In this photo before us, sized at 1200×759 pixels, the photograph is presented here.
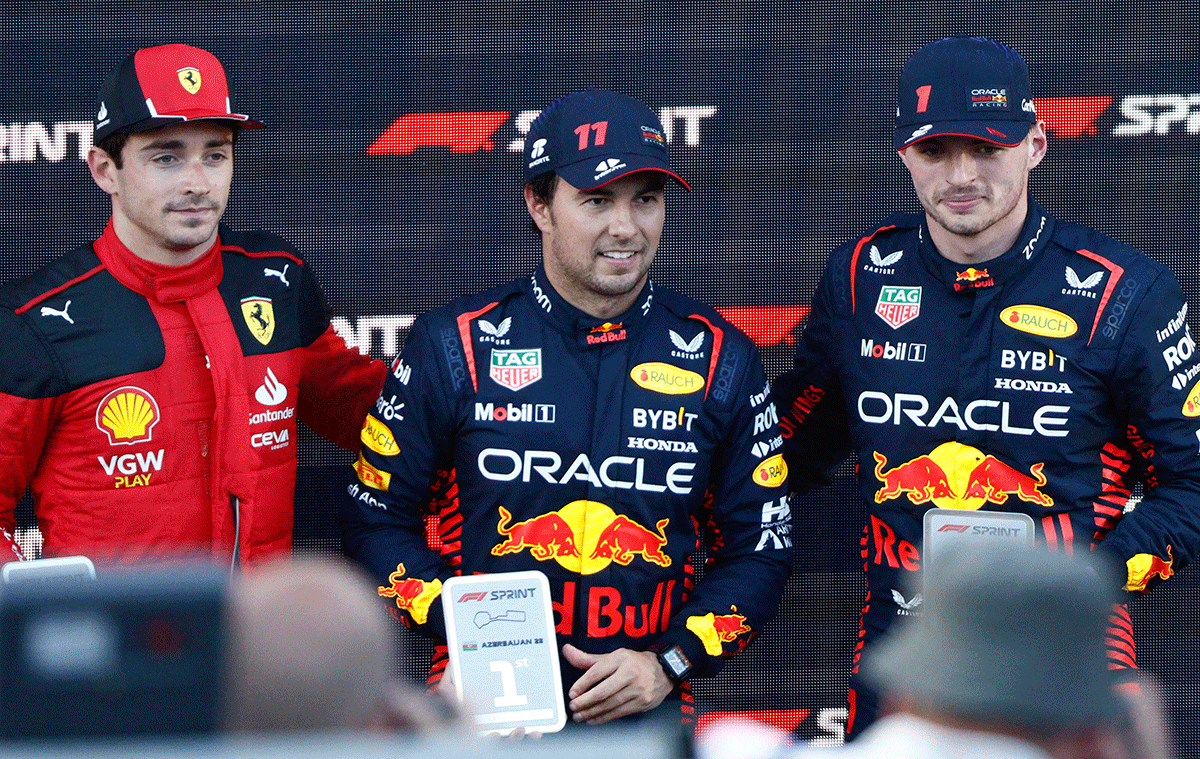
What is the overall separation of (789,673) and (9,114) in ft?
7.56

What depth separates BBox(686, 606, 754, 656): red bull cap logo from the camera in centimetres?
245

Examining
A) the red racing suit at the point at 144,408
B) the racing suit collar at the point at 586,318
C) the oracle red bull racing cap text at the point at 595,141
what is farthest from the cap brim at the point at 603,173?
the red racing suit at the point at 144,408

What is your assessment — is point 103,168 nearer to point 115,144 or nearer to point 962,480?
point 115,144

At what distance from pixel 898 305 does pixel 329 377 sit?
1.22 metres

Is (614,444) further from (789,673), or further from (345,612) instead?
(345,612)

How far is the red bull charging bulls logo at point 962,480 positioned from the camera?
8.36 ft

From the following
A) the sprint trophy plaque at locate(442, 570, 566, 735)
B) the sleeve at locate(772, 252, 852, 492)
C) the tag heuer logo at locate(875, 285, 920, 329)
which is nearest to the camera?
the sprint trophy plaque at locate(442, 570, 566, 735)

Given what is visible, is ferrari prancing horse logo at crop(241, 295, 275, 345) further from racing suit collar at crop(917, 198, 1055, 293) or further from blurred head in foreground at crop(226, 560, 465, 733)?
blurred head in foreground at crop(226, 560, 465, 733)

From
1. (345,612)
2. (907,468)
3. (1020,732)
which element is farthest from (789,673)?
(345,612)

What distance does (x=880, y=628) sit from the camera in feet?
8.90

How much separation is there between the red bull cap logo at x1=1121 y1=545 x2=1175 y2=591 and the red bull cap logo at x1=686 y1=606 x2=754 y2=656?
734 mm

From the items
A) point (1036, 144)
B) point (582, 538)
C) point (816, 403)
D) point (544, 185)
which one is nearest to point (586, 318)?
point (544, 185)

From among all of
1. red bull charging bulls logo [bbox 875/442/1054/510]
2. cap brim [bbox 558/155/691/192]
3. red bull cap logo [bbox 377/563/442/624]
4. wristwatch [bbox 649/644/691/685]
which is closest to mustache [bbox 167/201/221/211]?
cap brim [bbox 558/155/691/192]

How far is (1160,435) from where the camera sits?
8.14 ft
